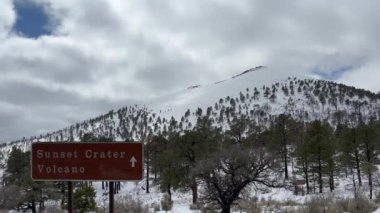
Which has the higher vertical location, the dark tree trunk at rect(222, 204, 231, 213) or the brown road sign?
the brown road sign

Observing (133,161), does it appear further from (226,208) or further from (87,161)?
(226,208)

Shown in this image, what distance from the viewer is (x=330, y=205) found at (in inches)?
683

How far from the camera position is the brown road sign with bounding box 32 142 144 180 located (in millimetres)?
9383

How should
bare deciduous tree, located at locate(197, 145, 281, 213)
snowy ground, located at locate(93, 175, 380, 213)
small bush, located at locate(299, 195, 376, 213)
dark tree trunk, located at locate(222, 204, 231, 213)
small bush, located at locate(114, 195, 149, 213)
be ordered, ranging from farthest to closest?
bare deciduous tree, located at locate(197, 145, 281, 213) < dark tree trunk, located at locate(222, 204, 231, 213) < snowy ground, located at locate(93, 175, 380, 213) < small bush, located at locate(114, 195, 149, 213) < small bush, located at locate(299, 195, 376, 213)

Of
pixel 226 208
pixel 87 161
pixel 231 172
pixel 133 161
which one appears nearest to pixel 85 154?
pixel 87 161

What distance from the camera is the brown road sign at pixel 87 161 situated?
938 cm

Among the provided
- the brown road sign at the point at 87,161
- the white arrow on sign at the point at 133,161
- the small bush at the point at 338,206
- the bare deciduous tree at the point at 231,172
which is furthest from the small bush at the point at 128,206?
the white arrow on sign at the point at 133,161

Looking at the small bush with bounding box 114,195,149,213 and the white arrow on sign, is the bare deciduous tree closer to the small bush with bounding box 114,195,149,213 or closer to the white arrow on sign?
the small bush with bounding box 114,195,149,213

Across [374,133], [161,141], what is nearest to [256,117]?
[161,141]

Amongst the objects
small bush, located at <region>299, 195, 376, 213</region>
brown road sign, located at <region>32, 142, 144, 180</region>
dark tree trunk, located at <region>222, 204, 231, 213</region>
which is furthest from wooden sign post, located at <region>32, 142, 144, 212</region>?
dark tree trunk, located at <region>222, 204, 231, 213</region>

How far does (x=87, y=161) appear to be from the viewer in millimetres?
9539

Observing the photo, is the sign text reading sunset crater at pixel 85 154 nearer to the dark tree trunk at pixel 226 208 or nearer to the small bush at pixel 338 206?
the small bush at pixel 338 206

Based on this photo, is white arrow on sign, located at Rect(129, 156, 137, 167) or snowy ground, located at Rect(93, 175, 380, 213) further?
snowy ground, located at Rect(93, 175, 380, 213)

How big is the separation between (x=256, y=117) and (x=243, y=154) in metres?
159
